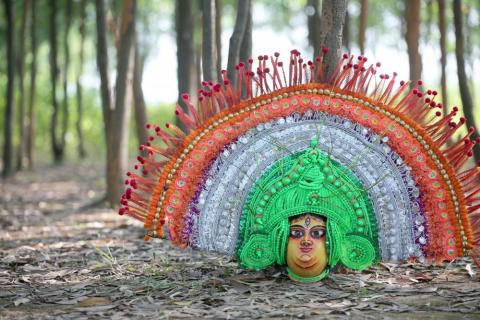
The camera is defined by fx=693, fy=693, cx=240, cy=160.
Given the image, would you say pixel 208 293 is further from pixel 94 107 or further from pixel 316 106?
pixel 94 107

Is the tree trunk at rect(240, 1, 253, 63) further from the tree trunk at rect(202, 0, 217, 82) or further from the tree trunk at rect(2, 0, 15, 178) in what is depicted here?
the tree trunk at rect(2, 0, 15, 178)

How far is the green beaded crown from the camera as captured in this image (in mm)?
4113

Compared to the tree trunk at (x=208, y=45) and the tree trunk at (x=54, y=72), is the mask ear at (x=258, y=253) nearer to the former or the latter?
the tree trunk at (x=208, y=45)

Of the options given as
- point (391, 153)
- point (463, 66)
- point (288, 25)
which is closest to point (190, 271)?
point (391, 153)

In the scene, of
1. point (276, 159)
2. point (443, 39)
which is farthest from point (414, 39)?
point (276, 159)

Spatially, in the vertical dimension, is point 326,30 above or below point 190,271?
above

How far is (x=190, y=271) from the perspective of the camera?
4.71 meters

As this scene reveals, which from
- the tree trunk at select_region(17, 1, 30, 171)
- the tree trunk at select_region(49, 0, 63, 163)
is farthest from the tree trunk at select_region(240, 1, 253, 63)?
the tree trunk at select_region(49, 0, 63, 163)

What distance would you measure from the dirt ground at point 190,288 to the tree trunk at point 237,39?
1.56 m

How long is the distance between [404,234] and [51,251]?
3.02m

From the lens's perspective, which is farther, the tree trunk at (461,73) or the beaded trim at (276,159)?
the tree trunk at (461,73)

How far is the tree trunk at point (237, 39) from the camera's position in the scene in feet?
19.1

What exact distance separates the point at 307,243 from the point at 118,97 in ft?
14.8

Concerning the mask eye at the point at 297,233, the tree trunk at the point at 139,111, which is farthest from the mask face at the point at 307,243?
the tree trunk at the point at 139,111
